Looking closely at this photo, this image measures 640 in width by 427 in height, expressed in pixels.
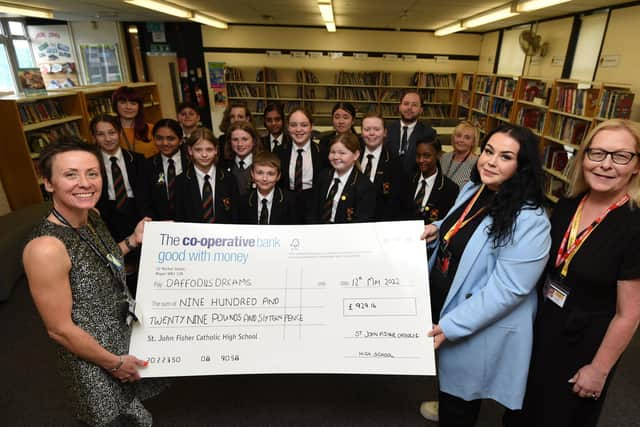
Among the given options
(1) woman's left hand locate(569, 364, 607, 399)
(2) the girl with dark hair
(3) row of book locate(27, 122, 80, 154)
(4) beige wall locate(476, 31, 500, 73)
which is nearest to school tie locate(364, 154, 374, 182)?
(1) woman's left hand locate(569, 364, 607, 399)

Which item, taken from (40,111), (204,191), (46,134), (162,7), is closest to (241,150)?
(204,191)

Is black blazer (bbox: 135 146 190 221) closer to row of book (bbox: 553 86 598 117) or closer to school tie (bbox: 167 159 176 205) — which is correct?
school tie (bbox: 167 159 176 205)

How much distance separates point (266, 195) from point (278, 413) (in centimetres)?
143

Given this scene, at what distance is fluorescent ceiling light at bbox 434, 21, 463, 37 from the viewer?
7035 millimetres

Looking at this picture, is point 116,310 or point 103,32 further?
point 103,32

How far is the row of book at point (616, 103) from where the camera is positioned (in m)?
4.07

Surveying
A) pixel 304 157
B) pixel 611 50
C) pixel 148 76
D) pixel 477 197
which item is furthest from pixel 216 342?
pixel 148 76

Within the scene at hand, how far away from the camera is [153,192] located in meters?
2.73

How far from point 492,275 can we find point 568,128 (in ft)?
16.8

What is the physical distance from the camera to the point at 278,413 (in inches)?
85.0

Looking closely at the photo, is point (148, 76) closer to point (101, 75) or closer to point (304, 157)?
point (101, 75)

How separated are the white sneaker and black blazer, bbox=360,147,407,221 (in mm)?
1377

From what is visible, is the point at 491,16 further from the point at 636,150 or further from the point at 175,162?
the point at 175,162

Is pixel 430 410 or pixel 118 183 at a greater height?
pixel 118 183
